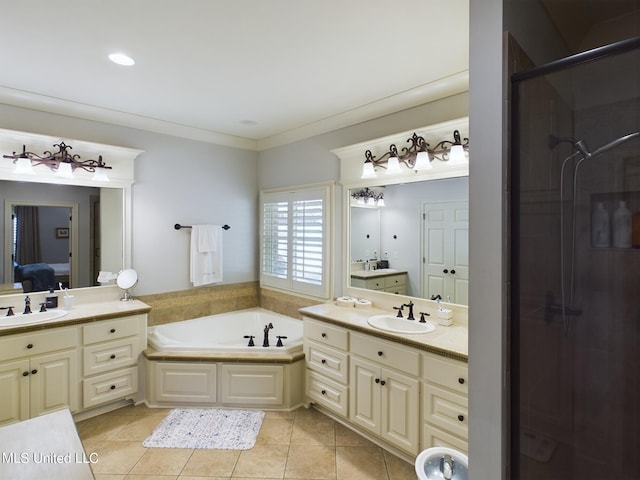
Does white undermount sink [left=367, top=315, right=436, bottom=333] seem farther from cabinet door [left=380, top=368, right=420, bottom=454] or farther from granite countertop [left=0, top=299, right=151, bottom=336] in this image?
granite countertop [left=0, top=299, right=151, bottom=336]

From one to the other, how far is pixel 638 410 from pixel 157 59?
299 cm

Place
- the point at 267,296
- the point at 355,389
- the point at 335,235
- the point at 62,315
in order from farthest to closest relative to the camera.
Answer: the point at 267,296 < the point at 335,235 < the point at 62,315 < the point at 355,389

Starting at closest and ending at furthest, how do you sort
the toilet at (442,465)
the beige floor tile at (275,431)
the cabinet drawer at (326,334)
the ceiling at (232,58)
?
the toilet at (442,465) → the ceiling at (232,58) → the beige floor tile at (275,431) → the cabinet drawer at (326,334)

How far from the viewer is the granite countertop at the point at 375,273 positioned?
2965 mm

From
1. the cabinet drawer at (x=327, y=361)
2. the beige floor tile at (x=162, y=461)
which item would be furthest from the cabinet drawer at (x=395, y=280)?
the beige floor tile at (x=162, y=461)

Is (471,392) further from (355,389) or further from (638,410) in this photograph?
(355,389)

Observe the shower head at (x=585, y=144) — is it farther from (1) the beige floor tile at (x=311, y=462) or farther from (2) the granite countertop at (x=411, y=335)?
(1) the beige floor tile at (x=311, y=462)

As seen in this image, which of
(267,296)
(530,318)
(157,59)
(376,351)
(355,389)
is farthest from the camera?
(267,296)

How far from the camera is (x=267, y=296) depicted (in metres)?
4.17

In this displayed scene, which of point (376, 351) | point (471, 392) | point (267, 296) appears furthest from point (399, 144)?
point (267, 296)

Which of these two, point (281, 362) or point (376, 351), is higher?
point (376, 351)

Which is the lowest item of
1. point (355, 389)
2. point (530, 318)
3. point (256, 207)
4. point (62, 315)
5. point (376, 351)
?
point (355, 389)

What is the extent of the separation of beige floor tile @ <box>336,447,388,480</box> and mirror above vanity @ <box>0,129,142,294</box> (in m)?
2.63
